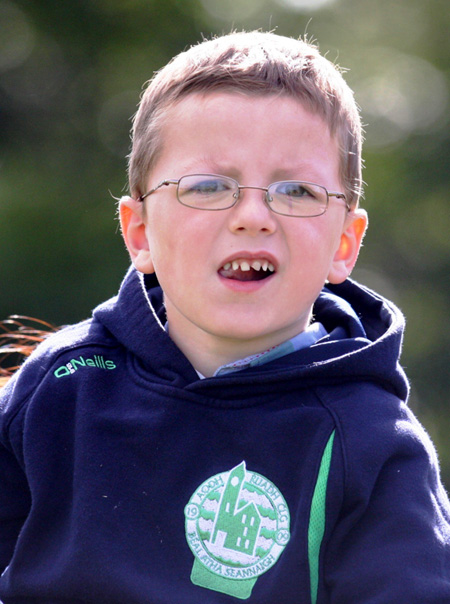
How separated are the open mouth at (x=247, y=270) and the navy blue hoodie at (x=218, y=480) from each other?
194 mm

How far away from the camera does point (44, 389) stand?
2.10m

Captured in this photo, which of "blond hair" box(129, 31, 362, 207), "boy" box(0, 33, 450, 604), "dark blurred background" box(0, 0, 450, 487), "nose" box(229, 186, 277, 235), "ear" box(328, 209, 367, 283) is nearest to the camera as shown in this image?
"boy" box(0, 33, 450, 604)

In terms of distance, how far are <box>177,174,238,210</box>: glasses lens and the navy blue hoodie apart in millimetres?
328

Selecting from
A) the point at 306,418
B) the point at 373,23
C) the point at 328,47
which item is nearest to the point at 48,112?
the point at 328,47

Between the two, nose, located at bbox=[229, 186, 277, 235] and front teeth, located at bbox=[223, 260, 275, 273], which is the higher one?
nose, located at bbox=[229, 186, 277, 235]

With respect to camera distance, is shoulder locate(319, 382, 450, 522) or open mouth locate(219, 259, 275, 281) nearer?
shoulder locate(319, 382, 450, 522)

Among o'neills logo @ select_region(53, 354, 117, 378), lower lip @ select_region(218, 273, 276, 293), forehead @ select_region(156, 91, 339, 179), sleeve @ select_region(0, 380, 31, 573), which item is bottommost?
sleeve @ select_region(0, 380, 31, 573)

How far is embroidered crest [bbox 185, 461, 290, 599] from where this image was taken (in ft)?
5.96

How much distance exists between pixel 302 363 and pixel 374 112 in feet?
28.0

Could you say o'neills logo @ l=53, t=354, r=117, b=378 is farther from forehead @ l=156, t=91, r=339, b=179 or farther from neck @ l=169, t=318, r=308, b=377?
forehead @ l=156, t=91, r=339, b=179

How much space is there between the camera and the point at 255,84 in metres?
2.01

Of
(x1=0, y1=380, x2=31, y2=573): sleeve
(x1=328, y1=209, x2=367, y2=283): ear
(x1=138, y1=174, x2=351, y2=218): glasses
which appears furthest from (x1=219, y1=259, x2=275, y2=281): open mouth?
(x1=0, y1=380, x2=31, y2=573): sleeve

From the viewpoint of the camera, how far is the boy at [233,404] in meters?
1.80

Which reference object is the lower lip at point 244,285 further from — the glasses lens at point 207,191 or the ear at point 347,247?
the ear at point 347,247
